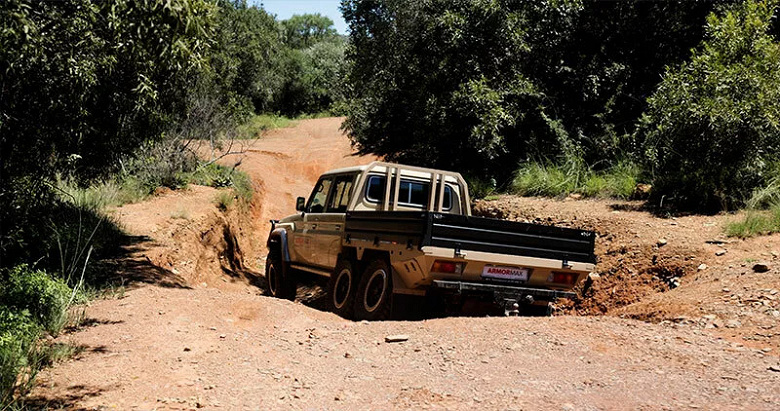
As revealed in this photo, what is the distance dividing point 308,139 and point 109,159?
89.0ft

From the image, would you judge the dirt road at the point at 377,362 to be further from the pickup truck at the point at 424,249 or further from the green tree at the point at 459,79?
the green tree at the point at 459,79

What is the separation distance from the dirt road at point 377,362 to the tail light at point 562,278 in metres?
0.97

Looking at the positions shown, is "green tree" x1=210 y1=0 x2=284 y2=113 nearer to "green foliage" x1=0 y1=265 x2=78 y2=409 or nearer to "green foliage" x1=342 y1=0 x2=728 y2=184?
"green foliage" x1=342 y1=0 x2=728 y2=184

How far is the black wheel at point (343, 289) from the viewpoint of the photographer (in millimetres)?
8477

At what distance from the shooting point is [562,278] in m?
7.97

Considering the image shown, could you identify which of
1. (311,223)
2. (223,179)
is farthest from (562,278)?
(223,179)

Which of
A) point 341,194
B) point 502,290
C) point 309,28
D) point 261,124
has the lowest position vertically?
Answer: point 502,290

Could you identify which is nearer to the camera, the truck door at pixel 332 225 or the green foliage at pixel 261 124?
the truck door at pixel 332 225

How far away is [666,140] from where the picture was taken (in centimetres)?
1196

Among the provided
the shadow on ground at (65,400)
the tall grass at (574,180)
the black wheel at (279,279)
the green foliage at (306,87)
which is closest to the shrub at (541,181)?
the tall grass at (574,180)

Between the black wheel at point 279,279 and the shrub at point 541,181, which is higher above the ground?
the shrub at point 541,181

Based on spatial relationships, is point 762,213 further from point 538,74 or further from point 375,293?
point 538,74

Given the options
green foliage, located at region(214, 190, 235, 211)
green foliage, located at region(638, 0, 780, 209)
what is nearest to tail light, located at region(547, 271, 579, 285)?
green foliage, located at region(638, 0, 780, 209)

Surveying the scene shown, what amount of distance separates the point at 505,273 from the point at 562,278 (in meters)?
0.88
